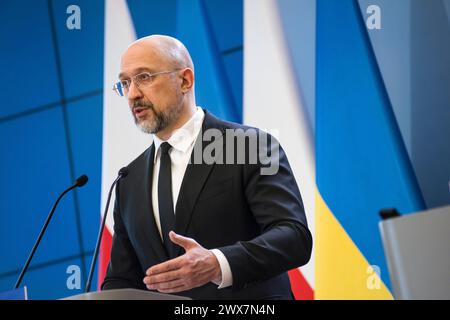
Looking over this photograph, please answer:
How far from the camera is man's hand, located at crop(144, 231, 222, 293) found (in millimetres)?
1747

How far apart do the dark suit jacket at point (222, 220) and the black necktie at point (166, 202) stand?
0.08 feet

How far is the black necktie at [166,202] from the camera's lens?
234 centimetres

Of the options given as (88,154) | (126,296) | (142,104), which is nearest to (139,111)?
(142,104)

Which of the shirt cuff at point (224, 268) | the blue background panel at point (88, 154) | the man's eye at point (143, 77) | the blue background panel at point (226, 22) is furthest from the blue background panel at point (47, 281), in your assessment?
the shirt cuff at point (224, 268)

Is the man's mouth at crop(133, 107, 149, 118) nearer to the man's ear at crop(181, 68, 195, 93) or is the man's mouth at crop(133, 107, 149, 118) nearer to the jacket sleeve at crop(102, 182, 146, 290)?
the man's ear at crop(181, 68, 195, 93)

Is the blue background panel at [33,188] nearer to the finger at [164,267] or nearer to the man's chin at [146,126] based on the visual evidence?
the man's chin at [146,126]

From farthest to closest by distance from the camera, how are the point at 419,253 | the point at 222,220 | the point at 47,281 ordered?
the point at 47,281
the point at 222,220
the point at 419,253

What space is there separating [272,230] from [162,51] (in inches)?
34.9

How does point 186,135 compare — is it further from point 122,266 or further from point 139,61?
point 122,266

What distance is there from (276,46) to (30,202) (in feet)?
5.87

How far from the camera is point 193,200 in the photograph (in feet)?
7.72

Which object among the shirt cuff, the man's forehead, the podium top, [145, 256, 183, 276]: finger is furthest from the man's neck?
the podium top
